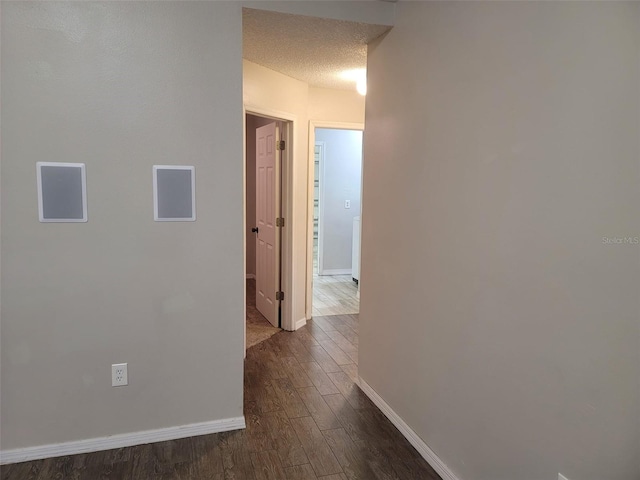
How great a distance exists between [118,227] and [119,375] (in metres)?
0.78

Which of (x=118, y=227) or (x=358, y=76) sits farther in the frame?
(x=358, y=76)

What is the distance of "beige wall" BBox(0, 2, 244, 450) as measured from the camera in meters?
2.19

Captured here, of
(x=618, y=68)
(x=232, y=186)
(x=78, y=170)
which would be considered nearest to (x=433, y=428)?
(x=232, y=186)

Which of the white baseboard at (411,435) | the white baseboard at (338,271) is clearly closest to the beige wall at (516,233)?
the white baseboard at (411,435)

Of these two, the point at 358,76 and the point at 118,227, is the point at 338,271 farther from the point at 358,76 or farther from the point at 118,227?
the point at 118,227

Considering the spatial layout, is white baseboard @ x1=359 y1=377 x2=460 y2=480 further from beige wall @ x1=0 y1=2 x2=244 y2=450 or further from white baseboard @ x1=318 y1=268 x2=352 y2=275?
white baseboard @ x1=318 y1=268 x2=352 y2=275

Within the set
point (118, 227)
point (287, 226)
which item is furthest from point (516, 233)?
point (287, 226)

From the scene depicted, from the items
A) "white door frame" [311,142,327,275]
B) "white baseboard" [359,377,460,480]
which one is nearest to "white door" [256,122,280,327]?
"white baseboard" [359,377,460,480]

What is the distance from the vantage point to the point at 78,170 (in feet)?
7.43

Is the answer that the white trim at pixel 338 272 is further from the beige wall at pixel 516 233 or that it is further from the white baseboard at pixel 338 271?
the beige wall at pixel 516 233

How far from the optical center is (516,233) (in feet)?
5.71

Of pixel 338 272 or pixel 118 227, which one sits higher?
pixel 118 227

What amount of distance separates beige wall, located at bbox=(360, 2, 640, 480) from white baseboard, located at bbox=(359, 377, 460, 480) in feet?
0.14

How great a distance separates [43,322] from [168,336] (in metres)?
0.60
